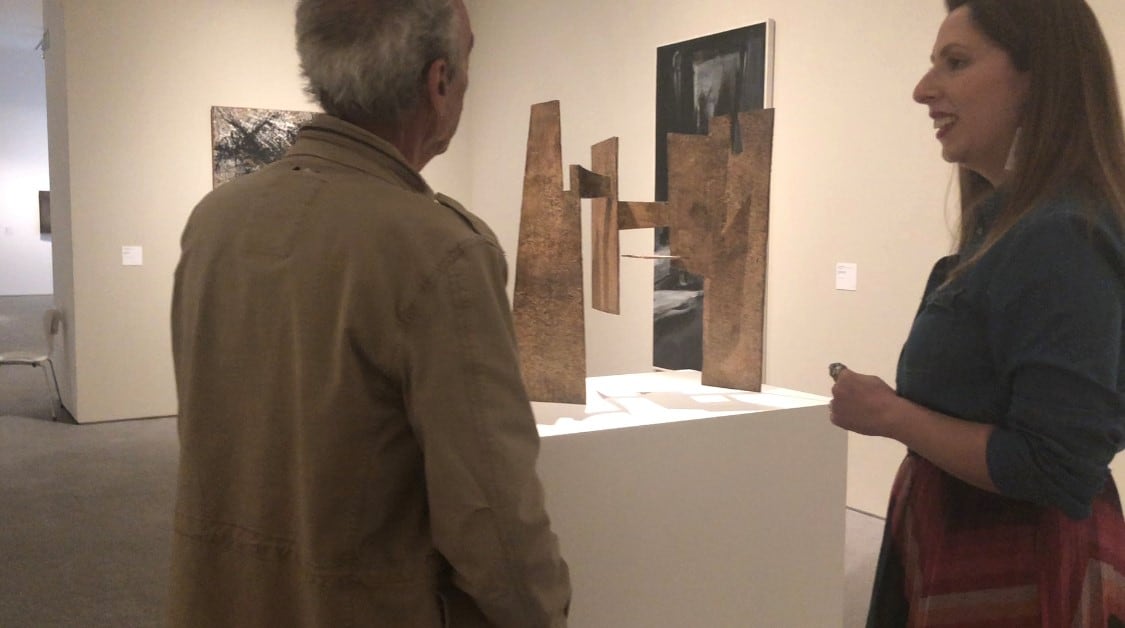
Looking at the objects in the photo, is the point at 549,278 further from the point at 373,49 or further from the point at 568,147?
the point at 568,147

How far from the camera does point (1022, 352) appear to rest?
102cm

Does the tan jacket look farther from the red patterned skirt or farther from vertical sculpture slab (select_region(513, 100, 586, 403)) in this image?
vertical sculpture slab (select_region(513, 100, 586, 403))

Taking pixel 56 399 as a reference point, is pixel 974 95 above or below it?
above

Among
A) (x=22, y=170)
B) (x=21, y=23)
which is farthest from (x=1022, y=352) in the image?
(x=22, y=170)

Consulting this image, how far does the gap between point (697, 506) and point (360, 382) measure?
51.9 inches

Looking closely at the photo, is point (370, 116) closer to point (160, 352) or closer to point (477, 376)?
point (477, 376)

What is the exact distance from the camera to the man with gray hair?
100 centimetres

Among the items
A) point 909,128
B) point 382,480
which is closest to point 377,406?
point 382,480

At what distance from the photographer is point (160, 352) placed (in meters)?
5.91

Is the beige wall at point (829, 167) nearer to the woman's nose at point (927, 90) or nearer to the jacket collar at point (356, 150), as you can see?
the woman's nose at point (927, 90)

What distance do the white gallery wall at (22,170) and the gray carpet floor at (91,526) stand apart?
8.18m

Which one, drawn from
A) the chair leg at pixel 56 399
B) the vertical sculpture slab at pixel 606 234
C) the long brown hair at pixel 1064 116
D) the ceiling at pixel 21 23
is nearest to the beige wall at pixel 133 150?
the chair leg at pixel 56 399

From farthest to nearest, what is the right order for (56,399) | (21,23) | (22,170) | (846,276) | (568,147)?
1. (22,170)
2. (21,23)
3. (56,399)
4. (568,147)
5. (846,276)

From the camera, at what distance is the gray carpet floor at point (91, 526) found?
9.80 ft
